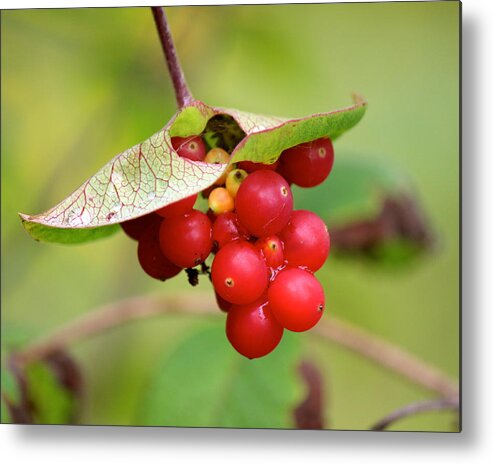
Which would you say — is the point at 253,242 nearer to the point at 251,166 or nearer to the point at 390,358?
the point at 251,166

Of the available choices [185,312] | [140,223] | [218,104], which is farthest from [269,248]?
[218,104]

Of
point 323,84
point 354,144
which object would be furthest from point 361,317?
point 323,84

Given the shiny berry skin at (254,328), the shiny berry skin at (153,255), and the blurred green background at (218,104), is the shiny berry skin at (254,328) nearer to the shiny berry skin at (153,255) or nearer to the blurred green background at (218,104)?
the shiny berry skin at (153,255)

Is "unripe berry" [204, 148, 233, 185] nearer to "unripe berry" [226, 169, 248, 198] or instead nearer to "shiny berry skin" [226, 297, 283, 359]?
"unripe berry" [226, 169, 248, 198]

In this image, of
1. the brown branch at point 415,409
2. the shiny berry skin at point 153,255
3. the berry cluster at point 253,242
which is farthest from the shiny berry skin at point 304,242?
the brown branch at point 415,409

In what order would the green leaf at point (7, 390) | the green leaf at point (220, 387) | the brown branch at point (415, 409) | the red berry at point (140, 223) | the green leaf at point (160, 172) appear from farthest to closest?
the green leaf at point (220, 387) < the green leaf at point (7, 390) < the brown branch at point (415, 409) < the red berry at point (140, 223) < the green leaf at point (160, 172)

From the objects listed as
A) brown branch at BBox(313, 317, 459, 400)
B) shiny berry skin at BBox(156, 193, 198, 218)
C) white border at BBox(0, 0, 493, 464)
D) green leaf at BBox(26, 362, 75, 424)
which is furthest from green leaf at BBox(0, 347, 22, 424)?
shiny berry skin at BBox(156, 193, 198, 218)

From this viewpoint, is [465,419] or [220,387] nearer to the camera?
[465,419]
